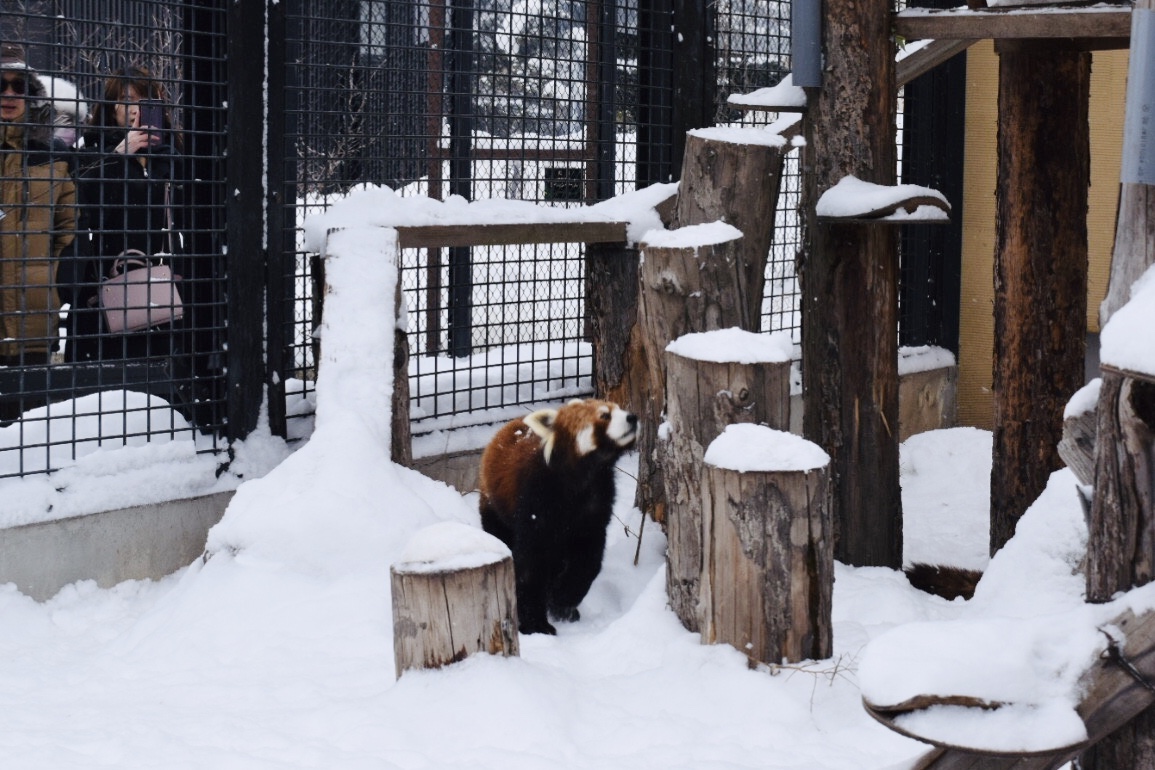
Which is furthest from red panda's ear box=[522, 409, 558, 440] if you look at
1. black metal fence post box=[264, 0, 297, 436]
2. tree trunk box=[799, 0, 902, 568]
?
black metal fence post box=[264, 0, 297, 436]

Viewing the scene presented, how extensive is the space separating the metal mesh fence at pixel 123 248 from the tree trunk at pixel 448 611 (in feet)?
6.80

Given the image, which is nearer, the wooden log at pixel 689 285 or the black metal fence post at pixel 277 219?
the wooden log at pixel 689 285

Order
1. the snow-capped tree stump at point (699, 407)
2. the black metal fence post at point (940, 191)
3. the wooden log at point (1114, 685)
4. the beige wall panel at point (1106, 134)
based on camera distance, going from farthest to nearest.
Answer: the black metal fence post at point (940, 191) < the beige wall panel at point (1106, 134) < the snow-capped tree stump at point (699, 407) < the wooden log at point (1114, 685)

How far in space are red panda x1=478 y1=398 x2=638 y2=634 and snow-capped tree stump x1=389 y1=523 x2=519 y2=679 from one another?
112 cm

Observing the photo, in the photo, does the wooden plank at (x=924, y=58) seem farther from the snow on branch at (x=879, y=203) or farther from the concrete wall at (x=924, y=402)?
the concrete wall at (x=924, y=402)

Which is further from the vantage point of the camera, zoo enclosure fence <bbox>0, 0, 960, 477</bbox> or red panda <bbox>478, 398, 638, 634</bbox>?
zoo enclosure fence <bbox>0, 0, 960, 477</bbox>

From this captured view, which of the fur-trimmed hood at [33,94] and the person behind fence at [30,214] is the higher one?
the fur-trimmed hood at [33,94]

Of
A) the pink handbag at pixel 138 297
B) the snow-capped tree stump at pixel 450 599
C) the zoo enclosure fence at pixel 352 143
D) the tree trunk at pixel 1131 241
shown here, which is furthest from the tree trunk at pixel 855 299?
the pink handbag at pixel 138 297

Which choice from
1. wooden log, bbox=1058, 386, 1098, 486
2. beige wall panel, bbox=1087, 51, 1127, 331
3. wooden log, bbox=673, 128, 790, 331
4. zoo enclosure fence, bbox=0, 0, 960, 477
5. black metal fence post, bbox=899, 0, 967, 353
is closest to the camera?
wooden log, bbox=1058, 386, 1098, 486

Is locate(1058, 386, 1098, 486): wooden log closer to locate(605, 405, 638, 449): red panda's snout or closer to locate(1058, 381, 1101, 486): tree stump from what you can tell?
locate(1058, 381, 1101, 486): tree stump

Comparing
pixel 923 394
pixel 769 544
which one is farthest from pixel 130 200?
pixel 923 394

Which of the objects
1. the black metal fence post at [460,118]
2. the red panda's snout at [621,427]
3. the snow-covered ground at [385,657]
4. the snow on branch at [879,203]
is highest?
the black metal fence post at [460,118]

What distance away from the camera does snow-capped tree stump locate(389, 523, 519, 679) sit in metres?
3.58

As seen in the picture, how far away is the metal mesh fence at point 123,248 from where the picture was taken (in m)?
5.16
